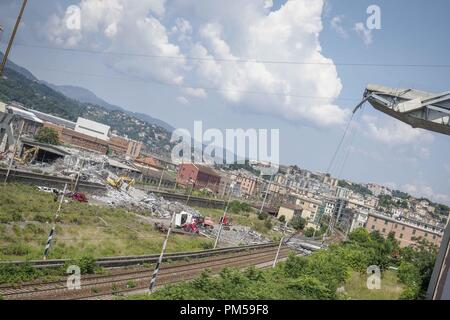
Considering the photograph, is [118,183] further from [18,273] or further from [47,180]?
[18,273]

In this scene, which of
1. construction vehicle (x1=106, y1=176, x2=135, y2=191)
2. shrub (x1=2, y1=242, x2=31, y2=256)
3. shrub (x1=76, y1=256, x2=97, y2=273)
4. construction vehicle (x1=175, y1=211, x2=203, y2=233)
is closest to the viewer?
shrub (x1=76, y1=256, x2=97, y2=273)

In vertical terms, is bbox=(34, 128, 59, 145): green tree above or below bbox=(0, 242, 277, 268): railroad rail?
above

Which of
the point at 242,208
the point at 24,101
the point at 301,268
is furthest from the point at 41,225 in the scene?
the point at 24,101

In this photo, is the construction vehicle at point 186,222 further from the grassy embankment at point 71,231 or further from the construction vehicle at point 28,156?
the construction vehicle at point 28,156

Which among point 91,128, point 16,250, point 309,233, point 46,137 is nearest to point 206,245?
point 16,250

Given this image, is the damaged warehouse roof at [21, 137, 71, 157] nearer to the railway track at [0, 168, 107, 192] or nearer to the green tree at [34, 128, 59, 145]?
the railway track at [0, 168, 107, 192]

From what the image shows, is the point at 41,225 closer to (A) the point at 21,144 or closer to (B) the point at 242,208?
(A) the point at 21,144

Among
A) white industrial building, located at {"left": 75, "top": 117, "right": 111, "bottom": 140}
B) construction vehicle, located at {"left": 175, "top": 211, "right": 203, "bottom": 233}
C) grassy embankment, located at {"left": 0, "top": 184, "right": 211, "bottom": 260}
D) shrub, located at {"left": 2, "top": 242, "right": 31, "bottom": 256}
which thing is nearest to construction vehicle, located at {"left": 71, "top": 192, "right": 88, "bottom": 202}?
grassy embankment, located at {"left": 0, "top": 184, "right": 211, "bottom": 260}
